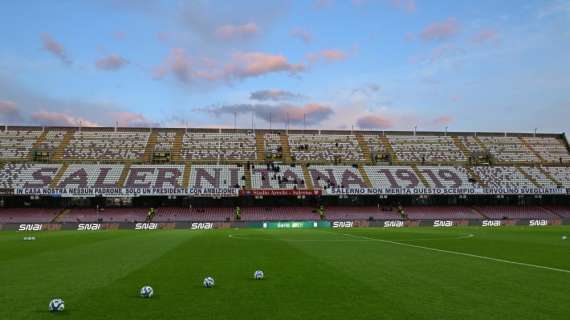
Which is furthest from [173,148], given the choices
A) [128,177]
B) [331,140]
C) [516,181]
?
[516,181]

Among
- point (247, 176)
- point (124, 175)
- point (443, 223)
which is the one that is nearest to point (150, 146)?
point (124, 175)

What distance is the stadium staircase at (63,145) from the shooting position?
258ft

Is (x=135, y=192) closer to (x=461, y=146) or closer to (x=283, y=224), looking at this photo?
(x=283, y=224)

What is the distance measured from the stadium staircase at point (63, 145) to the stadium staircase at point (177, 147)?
56.3ft

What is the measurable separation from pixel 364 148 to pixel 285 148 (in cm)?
1399

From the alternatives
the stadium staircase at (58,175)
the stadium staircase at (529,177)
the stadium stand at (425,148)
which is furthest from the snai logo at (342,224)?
the stadium staircase at (58,175)

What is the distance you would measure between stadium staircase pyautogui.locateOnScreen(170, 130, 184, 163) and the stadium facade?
0.57ft

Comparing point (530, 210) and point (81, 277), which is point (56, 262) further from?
point (530, 210)

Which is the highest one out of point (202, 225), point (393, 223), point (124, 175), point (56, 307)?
point (124, 175)

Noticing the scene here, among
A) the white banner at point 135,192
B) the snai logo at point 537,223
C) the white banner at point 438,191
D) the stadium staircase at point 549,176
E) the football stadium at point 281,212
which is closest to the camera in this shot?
the football stadium at point 281,212

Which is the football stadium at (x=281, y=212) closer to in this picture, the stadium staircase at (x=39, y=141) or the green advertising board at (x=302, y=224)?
the green advertising board at (x=302, y=224)

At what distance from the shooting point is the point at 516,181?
78.8 meters

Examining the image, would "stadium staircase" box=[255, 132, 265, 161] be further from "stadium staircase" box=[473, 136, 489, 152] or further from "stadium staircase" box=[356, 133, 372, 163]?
"stadium staircase" box=[473, 136, 489, 152]

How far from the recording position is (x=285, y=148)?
86.2 m
